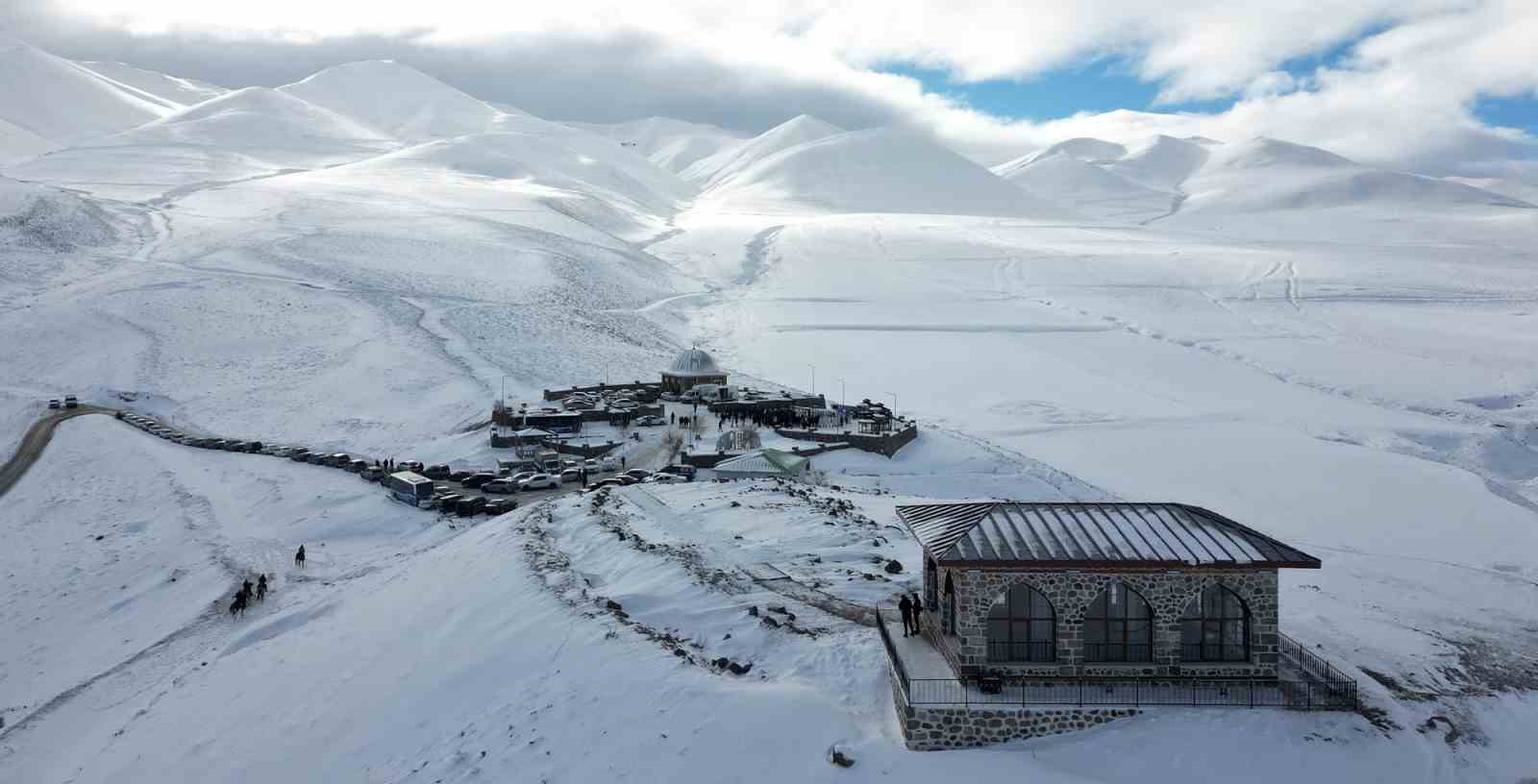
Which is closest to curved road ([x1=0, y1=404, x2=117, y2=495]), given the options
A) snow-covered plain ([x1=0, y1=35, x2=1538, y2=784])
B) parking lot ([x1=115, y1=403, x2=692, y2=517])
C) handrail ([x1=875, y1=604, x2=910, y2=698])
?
snow-covered plain ([x1=0, y1=35, x2=1538, y2=784])

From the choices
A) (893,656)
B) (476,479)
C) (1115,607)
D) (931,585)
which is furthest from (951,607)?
(476,479)

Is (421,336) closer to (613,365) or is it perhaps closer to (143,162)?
(613,365)

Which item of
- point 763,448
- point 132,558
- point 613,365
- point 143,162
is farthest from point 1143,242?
point 143,162

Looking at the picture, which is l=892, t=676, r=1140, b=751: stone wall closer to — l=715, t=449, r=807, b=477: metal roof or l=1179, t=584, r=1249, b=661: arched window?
l=1179, t=584, r=1249, b=661: arched window

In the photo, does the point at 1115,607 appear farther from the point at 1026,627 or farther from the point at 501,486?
the point at 501,486

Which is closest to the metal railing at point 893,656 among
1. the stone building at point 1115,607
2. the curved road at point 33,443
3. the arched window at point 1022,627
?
the stone building at point 1115,607
